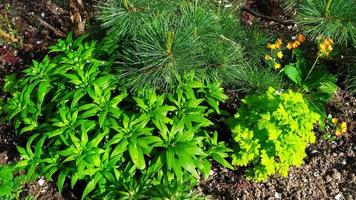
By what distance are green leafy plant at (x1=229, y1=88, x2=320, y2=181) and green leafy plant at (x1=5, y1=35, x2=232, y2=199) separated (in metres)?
0.18

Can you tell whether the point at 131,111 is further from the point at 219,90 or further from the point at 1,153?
the point at 1,153

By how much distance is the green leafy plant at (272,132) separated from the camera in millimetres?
2978

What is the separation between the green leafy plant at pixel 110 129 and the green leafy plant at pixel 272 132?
18cm

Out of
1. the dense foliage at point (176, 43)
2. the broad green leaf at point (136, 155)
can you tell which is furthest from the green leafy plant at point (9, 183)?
the dense foliage at point (176, 43)

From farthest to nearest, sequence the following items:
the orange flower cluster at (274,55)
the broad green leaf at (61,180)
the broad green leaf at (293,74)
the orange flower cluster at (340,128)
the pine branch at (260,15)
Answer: the pine branch at (260,15) → the broad green leaf at (293,74) → the orange flower cluster at (274,55) → the orange flower cluster at (340,128) → the broad green leaf at (61,180)

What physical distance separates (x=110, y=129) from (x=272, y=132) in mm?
1037

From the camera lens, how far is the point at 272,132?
2959 mm

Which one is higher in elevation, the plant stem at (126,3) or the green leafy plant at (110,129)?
the plant stem at (126,3)

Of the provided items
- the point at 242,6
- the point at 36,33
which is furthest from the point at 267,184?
the point at 36,33

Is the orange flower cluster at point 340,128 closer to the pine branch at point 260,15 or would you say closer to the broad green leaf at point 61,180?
the pine branch at point 260,15

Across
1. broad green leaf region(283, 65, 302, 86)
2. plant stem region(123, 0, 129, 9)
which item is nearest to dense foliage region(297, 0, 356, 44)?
broad green leaf region(283, 65, 302, 86)

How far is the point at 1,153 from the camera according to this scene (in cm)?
360

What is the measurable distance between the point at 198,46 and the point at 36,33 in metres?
2.00

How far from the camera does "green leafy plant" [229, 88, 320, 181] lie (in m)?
2.98
